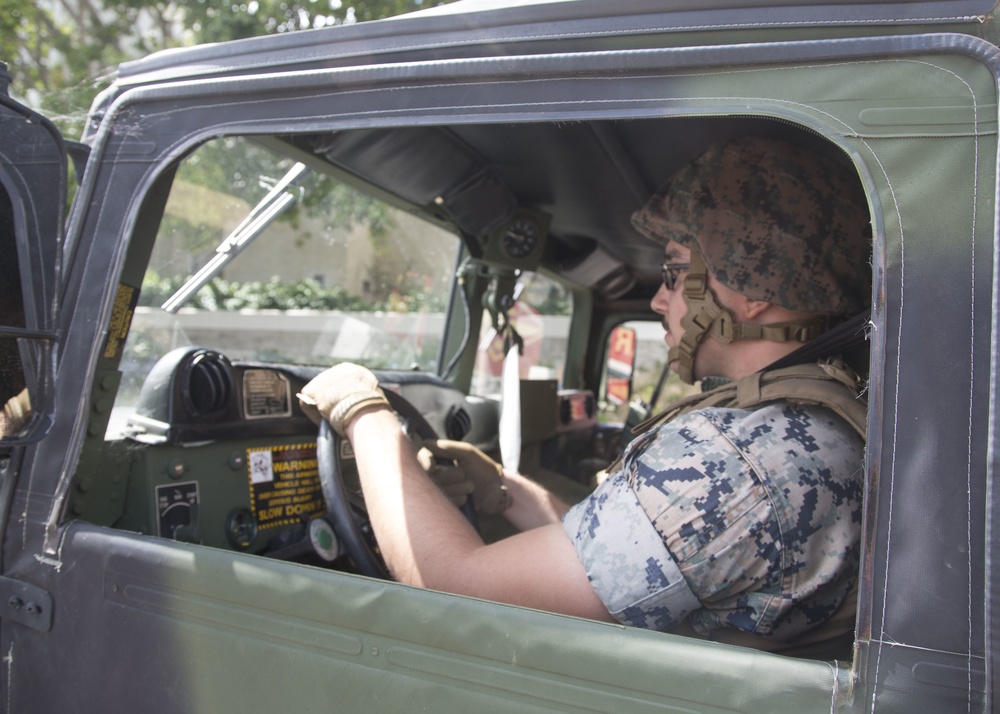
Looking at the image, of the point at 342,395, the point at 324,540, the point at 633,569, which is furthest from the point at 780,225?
the point at 324,540

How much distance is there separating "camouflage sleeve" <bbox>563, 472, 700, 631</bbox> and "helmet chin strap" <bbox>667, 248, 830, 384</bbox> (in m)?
0.52

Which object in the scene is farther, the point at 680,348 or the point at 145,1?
the point at 145,1

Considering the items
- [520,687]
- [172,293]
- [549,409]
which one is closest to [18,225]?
[172,293]

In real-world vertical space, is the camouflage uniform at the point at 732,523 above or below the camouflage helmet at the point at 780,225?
below

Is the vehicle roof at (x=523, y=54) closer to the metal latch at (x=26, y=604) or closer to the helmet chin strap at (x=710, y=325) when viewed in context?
the helmet chin strap at (x=710, y=325)

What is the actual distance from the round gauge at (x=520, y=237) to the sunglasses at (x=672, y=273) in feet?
4.02

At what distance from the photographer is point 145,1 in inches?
377

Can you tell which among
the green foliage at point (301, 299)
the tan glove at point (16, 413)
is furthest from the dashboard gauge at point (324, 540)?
the green foliage at point (301, 299)

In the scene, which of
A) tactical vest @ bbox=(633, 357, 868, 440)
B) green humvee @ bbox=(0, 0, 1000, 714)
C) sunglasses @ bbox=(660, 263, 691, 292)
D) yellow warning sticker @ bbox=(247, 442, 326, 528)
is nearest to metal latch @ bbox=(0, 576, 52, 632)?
green humvee @ bbox=(0, 0, 1000, 714)

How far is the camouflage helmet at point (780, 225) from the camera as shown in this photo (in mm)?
1510

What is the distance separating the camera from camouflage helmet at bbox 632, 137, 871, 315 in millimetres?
1510

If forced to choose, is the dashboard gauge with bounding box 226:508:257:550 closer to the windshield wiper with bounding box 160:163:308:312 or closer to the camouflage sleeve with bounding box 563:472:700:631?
the windshield wiper with bounding box 160:163:308:312

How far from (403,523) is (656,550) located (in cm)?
46

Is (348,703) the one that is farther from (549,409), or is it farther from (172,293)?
(549,409)
